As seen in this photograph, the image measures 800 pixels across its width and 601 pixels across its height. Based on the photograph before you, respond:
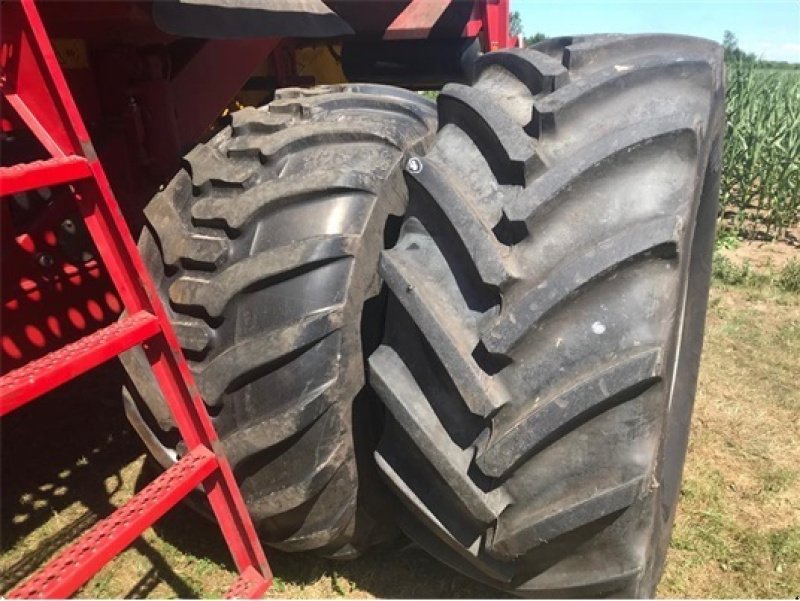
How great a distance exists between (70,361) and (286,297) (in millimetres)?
408

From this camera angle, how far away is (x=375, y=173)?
158 cm

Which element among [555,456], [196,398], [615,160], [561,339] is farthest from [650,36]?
[196,398]

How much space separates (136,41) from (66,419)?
58.0 inches

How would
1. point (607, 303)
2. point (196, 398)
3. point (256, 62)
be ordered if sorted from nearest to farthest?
point (607, 303)
point (196, 398)
point (256, 62)

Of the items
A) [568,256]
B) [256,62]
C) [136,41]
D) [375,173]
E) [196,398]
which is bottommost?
[196,398]

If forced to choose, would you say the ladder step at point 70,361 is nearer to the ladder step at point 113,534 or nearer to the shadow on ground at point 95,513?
the ladder step at point 113,534

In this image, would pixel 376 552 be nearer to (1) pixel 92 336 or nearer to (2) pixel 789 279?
(1) pixel 92 336

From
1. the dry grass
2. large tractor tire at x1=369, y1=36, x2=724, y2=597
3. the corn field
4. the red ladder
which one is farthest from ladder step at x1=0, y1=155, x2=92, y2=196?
the corn field

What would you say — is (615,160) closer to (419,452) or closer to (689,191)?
(689,191)

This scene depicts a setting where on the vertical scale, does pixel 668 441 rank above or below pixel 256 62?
below

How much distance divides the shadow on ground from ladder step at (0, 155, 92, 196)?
1093mm

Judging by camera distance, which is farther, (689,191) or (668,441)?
(668,441)

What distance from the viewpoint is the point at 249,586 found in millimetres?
1661

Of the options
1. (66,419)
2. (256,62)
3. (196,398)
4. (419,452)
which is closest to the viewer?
(419,452)
